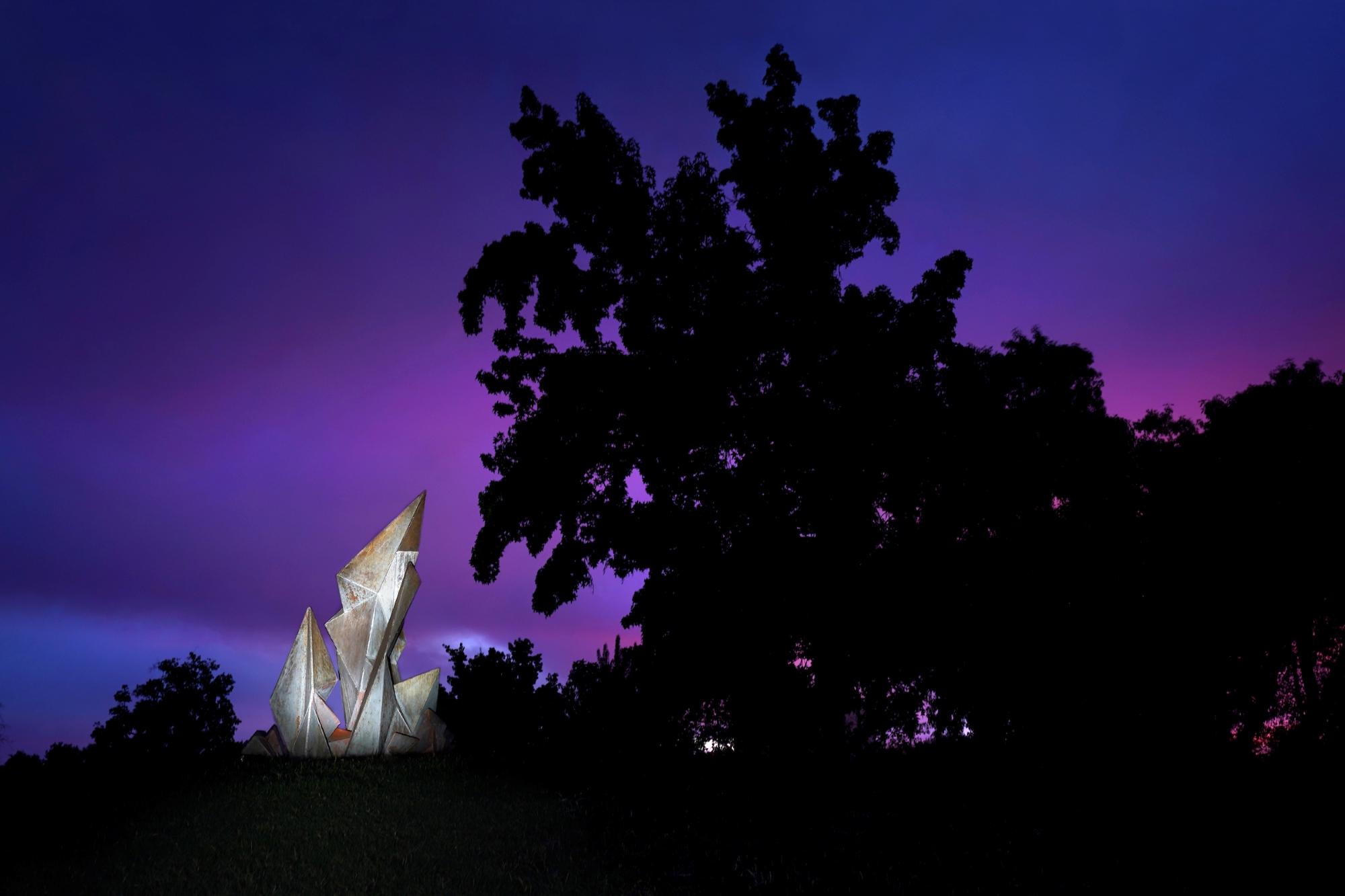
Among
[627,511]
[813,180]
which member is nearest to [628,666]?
[627,511]

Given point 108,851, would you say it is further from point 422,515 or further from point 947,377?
point 947,377

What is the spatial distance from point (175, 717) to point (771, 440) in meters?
31.1

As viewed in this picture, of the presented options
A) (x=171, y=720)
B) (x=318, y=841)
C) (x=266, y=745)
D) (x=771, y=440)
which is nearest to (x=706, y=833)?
(x=318, y=841)

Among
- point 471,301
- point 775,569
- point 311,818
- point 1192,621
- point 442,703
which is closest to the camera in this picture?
point 311,818

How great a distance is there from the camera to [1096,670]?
15.5 metres

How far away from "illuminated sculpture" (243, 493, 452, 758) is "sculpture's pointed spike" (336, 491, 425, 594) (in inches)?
0.6

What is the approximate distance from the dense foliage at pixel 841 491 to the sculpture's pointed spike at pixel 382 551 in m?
2.43

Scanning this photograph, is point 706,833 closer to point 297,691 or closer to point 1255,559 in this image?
point 297,691

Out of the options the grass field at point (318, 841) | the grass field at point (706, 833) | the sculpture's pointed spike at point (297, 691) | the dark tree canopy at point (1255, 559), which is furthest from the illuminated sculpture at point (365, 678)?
the dark tree canopy at point (1255, 559)

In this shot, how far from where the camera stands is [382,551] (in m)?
19.1

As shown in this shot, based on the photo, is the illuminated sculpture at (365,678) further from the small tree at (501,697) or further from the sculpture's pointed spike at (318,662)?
the small tree at (501,697)

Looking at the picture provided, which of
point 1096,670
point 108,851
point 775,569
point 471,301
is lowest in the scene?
point 108,851

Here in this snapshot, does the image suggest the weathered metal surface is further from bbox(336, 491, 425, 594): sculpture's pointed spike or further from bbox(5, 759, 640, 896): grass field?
bbox(336, 491, 425, 594): sculpture's pointed spike

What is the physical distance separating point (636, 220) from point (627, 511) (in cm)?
626
